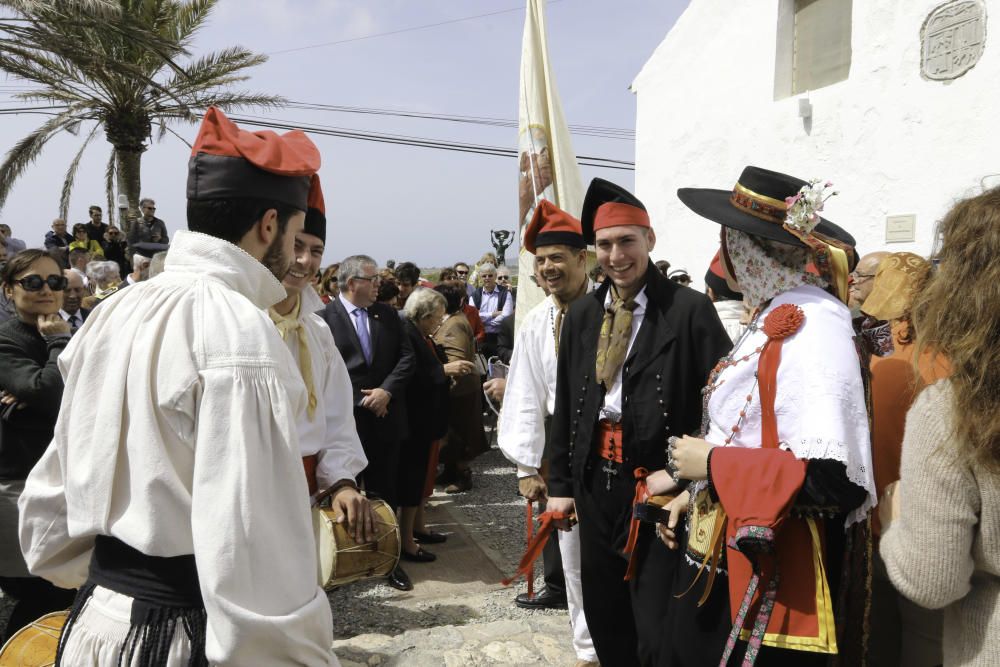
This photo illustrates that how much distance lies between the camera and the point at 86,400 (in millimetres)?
1424

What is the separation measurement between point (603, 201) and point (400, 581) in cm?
293

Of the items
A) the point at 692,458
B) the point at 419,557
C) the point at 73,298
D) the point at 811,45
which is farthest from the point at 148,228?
the point at 692,458

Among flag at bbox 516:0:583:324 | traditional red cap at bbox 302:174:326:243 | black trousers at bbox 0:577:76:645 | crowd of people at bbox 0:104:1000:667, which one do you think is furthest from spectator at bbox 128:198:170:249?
traditional red cap at bbox 302:174:326:243

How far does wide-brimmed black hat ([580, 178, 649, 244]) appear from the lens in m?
3.17

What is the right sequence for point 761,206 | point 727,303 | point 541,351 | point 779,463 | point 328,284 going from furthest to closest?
point 328,284
point 727,303
point 541,351
point 761,206
point 779,463

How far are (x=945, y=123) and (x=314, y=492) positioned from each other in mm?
6750

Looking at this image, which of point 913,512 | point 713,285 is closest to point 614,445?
point 913,512

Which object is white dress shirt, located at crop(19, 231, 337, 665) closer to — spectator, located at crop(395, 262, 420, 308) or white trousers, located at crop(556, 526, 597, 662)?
white trousers, located at crop(556, 526, 597, 662)

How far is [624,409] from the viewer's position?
2914 mm

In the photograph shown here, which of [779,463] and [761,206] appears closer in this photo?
[779,463]

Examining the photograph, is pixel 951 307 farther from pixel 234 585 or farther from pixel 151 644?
pixel 151 644

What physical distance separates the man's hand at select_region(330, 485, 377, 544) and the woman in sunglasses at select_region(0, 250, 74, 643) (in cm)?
171

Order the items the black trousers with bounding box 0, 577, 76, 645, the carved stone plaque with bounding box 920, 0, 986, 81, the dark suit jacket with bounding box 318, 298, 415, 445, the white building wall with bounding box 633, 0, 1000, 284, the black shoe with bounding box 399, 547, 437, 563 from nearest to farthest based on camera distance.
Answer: the black trousers with bounding box 0, 577, 76, 645 → the dark suit jacket with bounding box 318, 298, 415, 445 → the black shoe with bounding box 399, 547, 437, 563 → the carved stone plaque with bounding box 920, 0, 986, 81 → the white building wall with bounding box 633, 0, 1000, 284

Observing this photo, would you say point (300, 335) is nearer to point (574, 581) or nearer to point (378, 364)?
point (574, 581)
